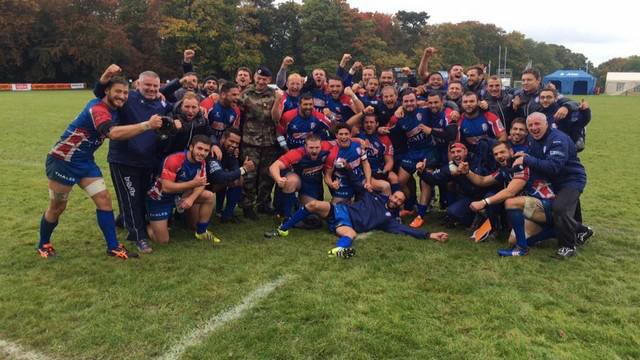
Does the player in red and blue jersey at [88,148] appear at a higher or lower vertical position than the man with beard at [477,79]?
lower

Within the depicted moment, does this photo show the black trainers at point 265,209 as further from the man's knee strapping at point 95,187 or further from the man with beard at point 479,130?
the man with beard at point 479,130

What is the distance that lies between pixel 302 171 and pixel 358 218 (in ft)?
3.37

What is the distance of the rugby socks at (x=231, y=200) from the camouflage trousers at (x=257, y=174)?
181mm

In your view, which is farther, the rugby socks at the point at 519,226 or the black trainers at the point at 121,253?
the rugby socks at the point at 519,226

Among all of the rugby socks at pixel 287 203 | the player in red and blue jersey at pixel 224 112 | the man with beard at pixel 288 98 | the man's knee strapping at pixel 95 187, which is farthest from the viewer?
the rugby socks at pixel 287 203

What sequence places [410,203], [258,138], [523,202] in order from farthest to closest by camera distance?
[410,203] → [258,138] → [523,202]

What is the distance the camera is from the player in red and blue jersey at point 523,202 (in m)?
5.19

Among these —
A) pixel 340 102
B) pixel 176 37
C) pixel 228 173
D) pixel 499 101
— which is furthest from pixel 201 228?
pixel 176 37

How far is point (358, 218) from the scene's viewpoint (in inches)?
230

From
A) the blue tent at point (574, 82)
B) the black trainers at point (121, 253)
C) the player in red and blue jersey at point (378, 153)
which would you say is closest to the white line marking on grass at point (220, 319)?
the black trainers at point (121, 253)

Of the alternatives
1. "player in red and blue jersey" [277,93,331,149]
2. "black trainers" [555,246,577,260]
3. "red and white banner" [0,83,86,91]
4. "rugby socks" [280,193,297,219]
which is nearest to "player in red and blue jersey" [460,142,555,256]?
"black trainers" [555,246,577,260]

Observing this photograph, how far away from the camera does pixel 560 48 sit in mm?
128500

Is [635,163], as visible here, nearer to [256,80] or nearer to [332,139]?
[332,139]

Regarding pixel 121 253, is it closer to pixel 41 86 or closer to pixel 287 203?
pixel 287 203
